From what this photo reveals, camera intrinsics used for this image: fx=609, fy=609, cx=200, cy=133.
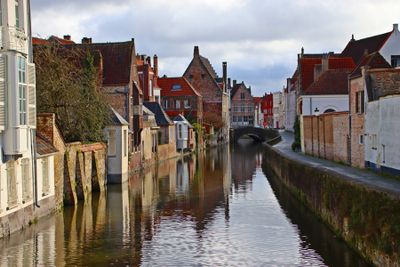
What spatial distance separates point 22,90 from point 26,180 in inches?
140

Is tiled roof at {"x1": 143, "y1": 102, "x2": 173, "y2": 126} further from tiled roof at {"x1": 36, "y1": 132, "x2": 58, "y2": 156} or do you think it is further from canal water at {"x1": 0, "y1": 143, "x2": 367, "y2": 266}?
tiled roof at {"x1": 36, "y1": 132, "x2": 58, "y2": 156}

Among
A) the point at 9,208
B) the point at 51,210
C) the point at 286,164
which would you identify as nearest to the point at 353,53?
the point at 286,164

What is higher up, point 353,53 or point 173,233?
point 353,53

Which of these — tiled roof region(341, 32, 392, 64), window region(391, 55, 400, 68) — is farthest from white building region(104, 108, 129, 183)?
tiled roof region(341, 32, 392, 64)

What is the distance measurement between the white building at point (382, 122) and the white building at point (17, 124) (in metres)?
13.8

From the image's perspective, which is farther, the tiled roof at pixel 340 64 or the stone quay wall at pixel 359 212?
the tiled roof at pixel 340 64

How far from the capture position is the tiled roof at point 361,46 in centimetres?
6445

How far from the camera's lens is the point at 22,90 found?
815 inches

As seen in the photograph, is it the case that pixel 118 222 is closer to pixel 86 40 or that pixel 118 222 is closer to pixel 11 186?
pixel 11 186

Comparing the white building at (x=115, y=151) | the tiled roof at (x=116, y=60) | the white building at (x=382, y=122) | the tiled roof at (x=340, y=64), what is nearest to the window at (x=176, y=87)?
the tiled roof at (x=340, y=64)

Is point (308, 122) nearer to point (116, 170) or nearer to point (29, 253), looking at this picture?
point (116, 170)

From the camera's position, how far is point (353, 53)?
71.6m

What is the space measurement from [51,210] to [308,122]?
2687 centimetres

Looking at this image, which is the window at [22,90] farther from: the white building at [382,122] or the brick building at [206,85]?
the brick building at [206,85]
